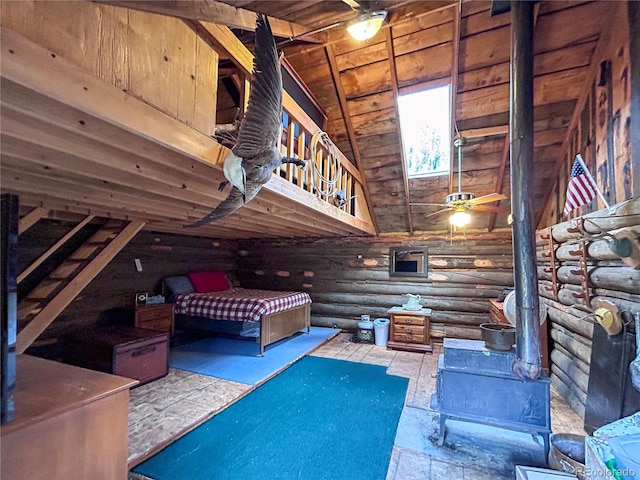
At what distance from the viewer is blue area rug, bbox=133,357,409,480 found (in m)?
2.06

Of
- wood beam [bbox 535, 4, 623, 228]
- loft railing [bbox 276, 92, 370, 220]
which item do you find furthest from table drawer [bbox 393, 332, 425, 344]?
wood beam [bbox 535, 4, 623, 228]

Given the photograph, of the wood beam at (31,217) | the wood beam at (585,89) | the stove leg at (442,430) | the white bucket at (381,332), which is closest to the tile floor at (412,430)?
the stove leg at (442,430)

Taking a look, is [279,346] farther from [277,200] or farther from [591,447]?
[591,447]

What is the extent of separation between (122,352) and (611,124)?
519cm

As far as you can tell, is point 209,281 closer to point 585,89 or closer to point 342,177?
point 342,177

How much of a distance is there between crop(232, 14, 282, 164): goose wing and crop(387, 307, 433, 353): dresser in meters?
4.03

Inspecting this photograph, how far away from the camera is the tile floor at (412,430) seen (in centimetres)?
212

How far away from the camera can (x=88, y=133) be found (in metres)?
1.35

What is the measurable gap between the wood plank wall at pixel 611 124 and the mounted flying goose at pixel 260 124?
2.62 meters

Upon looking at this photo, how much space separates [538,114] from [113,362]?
18.2 feet

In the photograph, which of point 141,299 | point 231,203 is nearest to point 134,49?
point 231,203

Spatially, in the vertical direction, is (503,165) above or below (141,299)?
above

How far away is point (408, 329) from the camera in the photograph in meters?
4.90

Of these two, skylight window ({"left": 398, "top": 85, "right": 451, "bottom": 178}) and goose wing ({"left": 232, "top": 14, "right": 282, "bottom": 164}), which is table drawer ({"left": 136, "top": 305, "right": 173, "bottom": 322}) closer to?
goose wing ({"left": 232, "top": 14, "right": 282, "bottom": 164})
